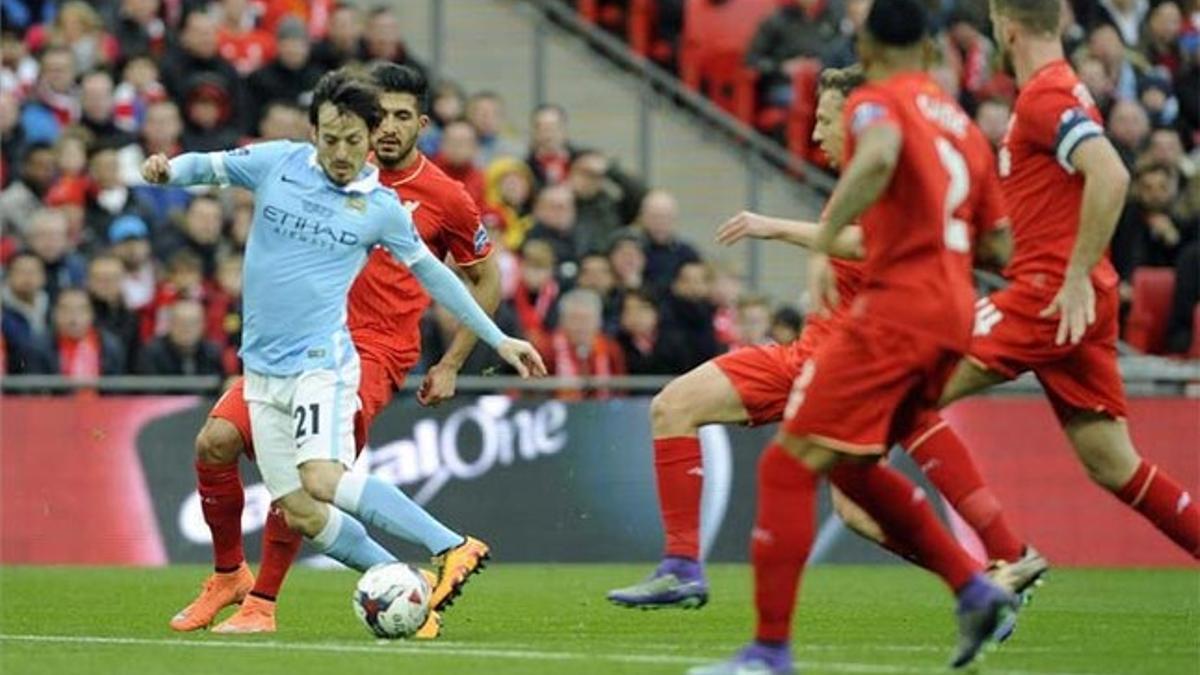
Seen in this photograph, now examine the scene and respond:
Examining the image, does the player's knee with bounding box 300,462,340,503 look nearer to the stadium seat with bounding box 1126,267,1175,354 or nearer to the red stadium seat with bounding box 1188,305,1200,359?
the red stadium seat with bounding box 1188,305,1200,359

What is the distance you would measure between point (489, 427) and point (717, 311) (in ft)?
9.45

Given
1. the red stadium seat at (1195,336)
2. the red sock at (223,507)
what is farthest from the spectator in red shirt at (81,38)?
the red sock at (223,507)

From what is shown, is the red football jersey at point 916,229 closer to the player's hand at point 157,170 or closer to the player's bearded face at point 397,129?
the player's hand at point 157,170

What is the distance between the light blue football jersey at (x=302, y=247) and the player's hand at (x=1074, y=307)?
8.51 ft

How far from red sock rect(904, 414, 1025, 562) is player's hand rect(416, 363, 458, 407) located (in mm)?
2098

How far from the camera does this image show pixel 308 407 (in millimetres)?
11617

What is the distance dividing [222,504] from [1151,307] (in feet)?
33.8

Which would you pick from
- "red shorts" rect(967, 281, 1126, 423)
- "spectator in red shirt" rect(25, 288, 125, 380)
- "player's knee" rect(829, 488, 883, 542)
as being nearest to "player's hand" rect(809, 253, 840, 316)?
"red shorts" rect(967, 281, 1126, 423)

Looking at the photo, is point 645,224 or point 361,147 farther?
point 645,224

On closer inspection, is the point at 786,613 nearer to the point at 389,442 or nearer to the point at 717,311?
the point at 389,442

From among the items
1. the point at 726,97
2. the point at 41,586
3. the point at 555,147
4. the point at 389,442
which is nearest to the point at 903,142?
the point at 41,586

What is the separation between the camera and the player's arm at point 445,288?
11453mm

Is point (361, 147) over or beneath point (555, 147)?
over

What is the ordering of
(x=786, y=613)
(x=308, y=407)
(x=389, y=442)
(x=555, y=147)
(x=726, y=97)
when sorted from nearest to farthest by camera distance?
(x=786, y=613)
(x=308, y=407)
(x=389, y=442)
(x=555, y=147)
(x=726, y=97)
